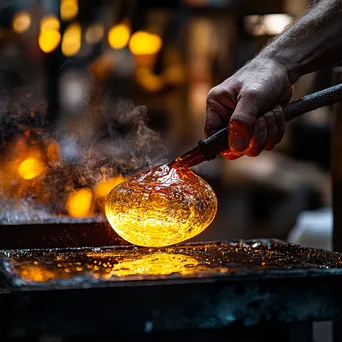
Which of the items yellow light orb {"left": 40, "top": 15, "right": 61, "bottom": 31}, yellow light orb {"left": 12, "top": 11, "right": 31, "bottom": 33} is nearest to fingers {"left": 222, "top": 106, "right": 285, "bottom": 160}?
yellow light orb {"left": 40, "top": 15, "right": 61, "bottom": 31}

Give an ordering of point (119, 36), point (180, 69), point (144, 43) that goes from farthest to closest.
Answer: point (180, 69) → point (144, 43) → point (119, 36)

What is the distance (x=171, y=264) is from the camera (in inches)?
74.8

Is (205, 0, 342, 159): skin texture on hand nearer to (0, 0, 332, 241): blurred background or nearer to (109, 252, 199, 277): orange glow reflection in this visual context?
(109, 252, 199, 277): orange glow reflection

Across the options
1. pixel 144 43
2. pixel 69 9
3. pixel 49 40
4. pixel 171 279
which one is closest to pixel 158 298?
pixel 171 279

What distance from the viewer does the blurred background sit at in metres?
7.76

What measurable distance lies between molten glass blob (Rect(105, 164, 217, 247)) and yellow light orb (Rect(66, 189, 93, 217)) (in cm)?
76

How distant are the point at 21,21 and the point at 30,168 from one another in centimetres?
569

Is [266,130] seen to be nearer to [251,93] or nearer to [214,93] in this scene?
[251,93]

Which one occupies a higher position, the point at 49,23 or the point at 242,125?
the point at 49,23

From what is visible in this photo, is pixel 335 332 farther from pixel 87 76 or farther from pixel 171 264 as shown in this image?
pixel 87 76

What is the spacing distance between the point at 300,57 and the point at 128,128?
4.03ft

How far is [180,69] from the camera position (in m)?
10.9

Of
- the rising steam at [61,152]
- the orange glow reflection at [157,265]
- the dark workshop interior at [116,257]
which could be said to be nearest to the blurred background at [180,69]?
the dark workshop interior at [116,257]

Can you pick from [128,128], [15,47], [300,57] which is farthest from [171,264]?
[15,47]
